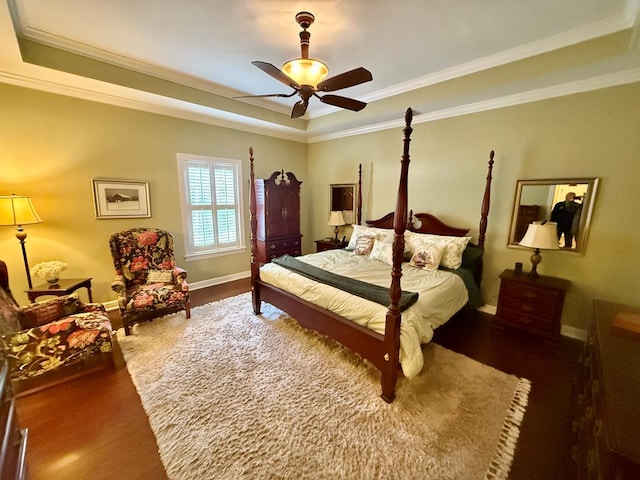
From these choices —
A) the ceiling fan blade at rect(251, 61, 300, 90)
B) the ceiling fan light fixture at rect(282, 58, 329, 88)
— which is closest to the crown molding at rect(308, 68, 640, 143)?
the ceiling fan light fixture at rect(282, 58, 329, 88)

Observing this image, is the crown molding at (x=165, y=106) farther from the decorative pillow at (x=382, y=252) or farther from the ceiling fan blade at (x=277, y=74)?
the decorative pillow at (x=382, y=252)

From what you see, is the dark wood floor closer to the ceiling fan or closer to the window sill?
the window sill

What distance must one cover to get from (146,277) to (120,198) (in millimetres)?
1130

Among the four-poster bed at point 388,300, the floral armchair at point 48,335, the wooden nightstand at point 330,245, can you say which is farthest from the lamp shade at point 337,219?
the floral armchair at point 48,335

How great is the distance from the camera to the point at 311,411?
183cm

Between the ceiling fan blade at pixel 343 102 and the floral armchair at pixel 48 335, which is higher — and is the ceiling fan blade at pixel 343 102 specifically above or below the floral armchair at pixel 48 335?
above

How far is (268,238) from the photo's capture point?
456cm

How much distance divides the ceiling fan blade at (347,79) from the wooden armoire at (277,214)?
2.47 m

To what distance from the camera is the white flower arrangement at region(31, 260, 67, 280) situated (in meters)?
2.64

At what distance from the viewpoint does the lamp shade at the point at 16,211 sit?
96.2 inches

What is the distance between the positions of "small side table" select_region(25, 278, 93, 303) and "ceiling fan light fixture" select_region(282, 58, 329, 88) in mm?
3108

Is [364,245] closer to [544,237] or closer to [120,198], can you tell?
[544,237]

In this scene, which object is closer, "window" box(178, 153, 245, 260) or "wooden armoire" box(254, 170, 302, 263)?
"window" box(178, 153, 245, 260)

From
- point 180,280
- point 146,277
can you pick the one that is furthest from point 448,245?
point 146,277
